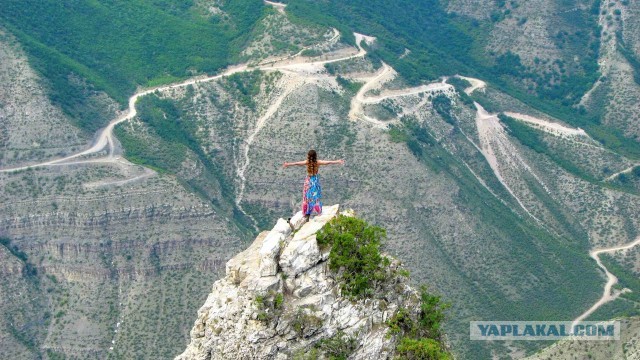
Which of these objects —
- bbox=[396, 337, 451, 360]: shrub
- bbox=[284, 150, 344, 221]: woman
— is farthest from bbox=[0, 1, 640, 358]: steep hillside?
bbox=[396, 337, 451, 360]: shrub

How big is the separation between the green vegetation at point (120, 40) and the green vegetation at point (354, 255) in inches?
3892

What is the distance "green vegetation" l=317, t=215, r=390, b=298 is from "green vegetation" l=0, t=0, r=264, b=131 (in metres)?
98.9

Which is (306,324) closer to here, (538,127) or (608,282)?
(608,282)

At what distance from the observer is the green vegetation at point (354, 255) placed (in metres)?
60.6

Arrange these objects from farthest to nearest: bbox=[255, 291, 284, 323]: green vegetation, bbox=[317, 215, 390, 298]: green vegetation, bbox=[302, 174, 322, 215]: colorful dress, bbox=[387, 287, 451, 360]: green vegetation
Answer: bbox=[302, 174, 322, 215]: colorful dress → bbox=[317, 215, 390, 298]: green vegetation → bbox=[255, 291, 284, 323]: green vegetation → bbox=[387, 287, 451, 360]: green vegetation

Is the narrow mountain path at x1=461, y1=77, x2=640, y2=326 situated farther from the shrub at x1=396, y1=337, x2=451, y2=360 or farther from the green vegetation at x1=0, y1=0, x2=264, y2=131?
the shrub at x1=396, y1=337, x2=451, y2=360

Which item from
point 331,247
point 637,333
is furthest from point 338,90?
point 331,247

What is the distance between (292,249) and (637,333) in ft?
200

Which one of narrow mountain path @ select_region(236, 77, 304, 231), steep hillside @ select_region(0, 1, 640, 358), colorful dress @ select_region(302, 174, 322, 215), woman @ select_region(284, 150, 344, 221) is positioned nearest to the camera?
woman @ select_region(284, 150, 344, 221)

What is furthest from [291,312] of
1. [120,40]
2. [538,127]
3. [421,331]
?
[538,127]

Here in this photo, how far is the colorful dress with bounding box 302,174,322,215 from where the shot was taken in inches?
2552

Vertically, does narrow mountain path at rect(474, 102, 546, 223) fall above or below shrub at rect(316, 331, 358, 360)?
below

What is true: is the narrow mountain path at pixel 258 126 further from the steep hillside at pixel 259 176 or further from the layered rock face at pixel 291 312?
A: the layered rock face at pixel 291 312

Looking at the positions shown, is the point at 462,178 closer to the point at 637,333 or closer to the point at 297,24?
the point at 297,24
